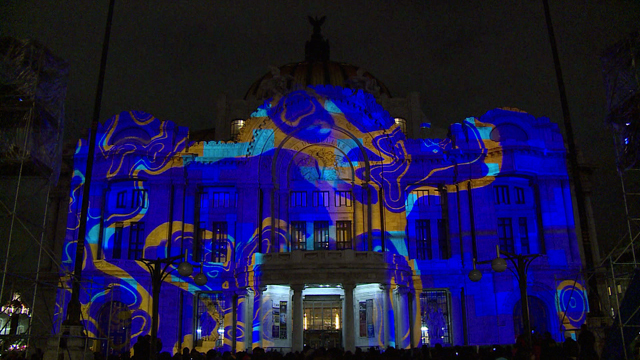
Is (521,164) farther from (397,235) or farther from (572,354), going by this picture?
(572,354)

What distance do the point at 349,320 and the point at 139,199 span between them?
18.7m

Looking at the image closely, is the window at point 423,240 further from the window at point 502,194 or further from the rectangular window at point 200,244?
the rectangular window at point 200,244

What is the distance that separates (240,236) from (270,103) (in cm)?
1034

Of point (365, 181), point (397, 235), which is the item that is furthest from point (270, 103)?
point (397, 235)

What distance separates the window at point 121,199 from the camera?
144 feet

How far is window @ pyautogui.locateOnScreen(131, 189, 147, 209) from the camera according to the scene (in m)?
43.7

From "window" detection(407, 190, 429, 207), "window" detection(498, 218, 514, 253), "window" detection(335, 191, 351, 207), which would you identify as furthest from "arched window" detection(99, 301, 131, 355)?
"window" detection(498, 218, 514, 253)

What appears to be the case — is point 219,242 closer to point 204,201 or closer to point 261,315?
point 204,201

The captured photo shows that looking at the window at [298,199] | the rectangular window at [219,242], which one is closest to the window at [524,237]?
the window at [298,199]

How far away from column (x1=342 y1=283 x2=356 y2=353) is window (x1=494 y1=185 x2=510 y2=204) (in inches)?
583

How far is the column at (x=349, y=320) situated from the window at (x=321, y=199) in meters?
9.90

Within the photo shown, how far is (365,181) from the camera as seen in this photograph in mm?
44000

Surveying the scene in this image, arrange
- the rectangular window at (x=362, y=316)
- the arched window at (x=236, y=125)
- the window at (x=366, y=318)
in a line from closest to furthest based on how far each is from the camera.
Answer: the window at (x=366, y=318) < the rectangular window at (x=362, y=316) < the arched window at (x=236, y=125)

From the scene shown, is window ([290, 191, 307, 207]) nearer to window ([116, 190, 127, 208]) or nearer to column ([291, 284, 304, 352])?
column ([291, 284, 304, 352])
